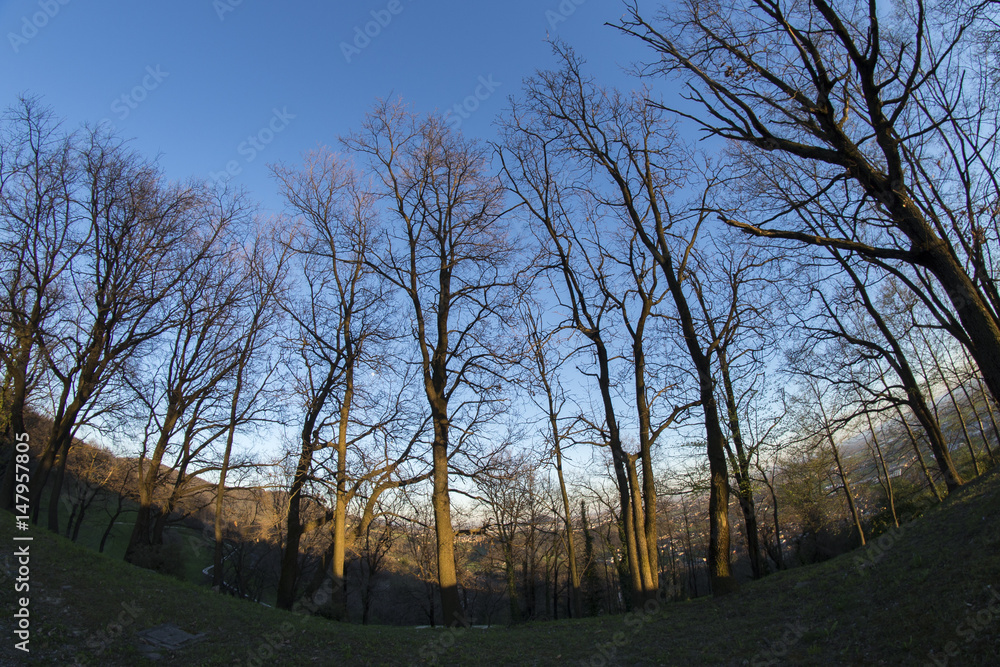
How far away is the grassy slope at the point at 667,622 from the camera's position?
219 inches

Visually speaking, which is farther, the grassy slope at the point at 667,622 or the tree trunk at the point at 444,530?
the tree trunk at the point at 444,530

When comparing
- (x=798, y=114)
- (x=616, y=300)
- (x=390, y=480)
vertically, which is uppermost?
(x=616, y=300)

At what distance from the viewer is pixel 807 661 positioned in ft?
18.6

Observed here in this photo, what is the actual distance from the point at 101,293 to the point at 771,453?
24481mm

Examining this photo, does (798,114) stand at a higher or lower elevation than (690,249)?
lower

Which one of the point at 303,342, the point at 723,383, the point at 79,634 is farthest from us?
the point at 723,383

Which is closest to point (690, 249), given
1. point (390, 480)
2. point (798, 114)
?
point (798, 114)

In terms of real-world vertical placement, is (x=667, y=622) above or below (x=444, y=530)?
below

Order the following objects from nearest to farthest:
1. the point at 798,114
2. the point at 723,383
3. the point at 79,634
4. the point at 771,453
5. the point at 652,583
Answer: the point at 798,114
the point at 79,634
the point at 652,583
the point at 723,383
the point at 771,453

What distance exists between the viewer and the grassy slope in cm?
556

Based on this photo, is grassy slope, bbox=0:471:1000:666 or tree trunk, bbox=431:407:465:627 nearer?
grassy slope, bbox=0:471:1000:666

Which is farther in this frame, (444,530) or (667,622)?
(444,530)

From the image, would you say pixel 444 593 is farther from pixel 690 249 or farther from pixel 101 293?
pixel 101 293

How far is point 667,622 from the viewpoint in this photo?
9.15m
